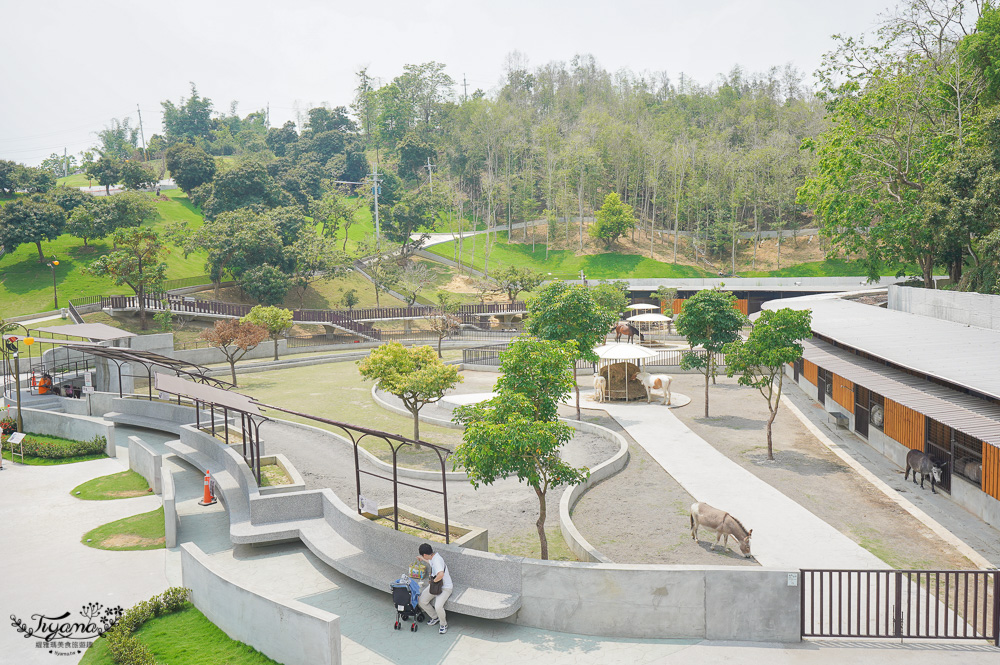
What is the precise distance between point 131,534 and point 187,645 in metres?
6.93

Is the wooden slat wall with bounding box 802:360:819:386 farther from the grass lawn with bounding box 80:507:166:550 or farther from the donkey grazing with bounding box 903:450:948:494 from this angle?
the grass lawn with bounding box 80:507:166:550

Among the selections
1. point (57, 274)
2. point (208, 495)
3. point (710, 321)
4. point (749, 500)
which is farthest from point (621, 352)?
point (57, 274)

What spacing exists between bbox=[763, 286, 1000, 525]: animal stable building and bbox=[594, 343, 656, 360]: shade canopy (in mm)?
6453

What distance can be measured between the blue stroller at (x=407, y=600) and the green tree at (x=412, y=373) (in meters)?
9.92

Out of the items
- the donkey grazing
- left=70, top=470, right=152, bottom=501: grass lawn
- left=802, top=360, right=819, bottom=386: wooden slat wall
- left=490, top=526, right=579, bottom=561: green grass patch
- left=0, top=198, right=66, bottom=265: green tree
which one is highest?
left=0, top=198, right=66, bottom=265: green tree

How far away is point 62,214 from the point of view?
185 ft

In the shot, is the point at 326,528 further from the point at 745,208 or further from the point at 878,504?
the point at 745,208

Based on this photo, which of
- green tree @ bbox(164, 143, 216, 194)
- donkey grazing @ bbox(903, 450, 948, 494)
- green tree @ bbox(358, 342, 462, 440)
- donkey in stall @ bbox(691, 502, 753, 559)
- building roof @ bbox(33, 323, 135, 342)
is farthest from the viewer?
green tree @ bbox(164, 143, 216, 194)

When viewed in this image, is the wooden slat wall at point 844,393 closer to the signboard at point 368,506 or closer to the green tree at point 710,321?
the green tree at point 710,321

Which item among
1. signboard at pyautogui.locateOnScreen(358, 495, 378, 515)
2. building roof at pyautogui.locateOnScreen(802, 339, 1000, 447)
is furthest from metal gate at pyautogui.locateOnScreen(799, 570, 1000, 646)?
signboard at pyautogui.locateOnScreen(358, 495, 378, 515)

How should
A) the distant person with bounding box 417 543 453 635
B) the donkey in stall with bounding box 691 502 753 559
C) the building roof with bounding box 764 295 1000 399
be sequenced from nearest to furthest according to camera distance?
the distant person with bounding box 417 543 453 635
the donkey in stall with bounding box 691 502 753 559
the building roof with bounding box 764 295 1000 399

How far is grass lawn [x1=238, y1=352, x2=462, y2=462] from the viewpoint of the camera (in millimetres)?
22516

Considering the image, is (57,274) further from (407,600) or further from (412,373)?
(407,600)

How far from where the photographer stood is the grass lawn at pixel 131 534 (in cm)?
1600
